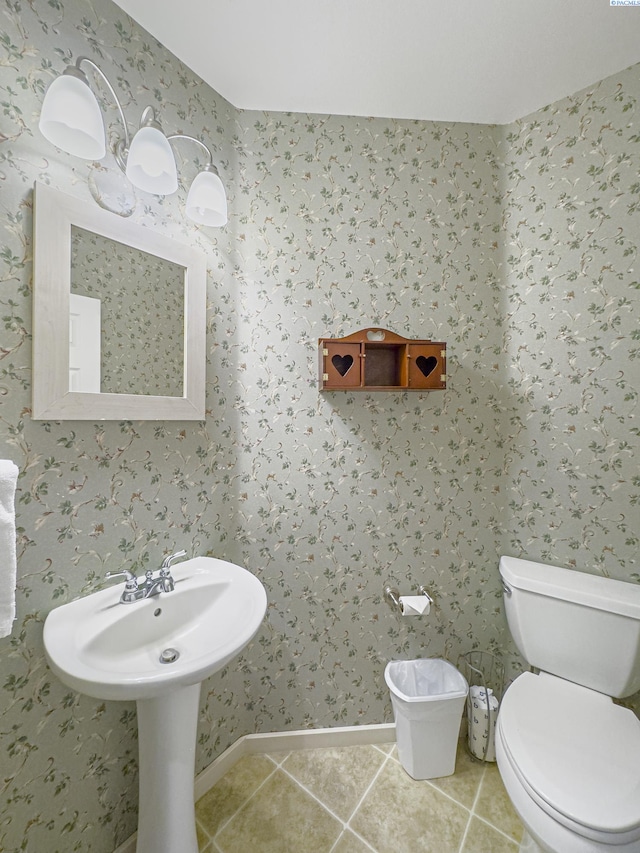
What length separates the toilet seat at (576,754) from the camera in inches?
32.7

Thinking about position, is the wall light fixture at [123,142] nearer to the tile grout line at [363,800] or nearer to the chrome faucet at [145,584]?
the chrome faucet at [145,584]

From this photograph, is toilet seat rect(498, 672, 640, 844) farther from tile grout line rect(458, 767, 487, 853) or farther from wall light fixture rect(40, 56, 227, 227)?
wall light fixture rect(40, 56, 227, 227)

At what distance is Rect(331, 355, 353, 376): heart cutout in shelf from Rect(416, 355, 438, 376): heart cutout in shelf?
10.2 inches

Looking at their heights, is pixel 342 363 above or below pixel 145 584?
above

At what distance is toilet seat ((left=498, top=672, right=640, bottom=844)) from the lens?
830mm

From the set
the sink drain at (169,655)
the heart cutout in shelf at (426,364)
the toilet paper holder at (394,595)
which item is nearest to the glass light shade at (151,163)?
the heart cutout in shelf at (426,364)

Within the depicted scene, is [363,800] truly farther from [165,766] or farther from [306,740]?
[165,766]

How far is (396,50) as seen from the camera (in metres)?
1.19

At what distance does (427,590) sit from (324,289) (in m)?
1.31

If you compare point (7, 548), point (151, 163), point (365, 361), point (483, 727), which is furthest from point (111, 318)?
point (483, 727)

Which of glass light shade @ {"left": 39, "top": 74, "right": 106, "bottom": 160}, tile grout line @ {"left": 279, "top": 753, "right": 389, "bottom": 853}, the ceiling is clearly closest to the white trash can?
tile grout line @ {"left": 279, "top": 753, "right": 389, "bottom": 853}

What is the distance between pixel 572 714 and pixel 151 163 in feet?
6.64

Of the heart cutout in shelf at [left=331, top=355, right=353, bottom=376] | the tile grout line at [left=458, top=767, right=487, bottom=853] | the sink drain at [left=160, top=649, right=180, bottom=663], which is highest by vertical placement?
the heart cutout in shelf at [left=331, top=355, right=353, bottom=376]

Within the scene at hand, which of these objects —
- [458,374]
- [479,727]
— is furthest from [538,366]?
[479,727]
